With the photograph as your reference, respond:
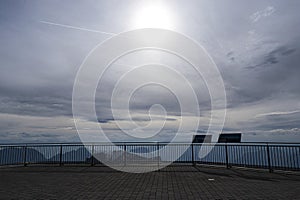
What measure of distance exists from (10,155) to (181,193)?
1346 centimetres

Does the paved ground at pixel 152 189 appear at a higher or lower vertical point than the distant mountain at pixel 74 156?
lower

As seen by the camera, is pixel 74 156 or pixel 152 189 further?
pixel 74 156

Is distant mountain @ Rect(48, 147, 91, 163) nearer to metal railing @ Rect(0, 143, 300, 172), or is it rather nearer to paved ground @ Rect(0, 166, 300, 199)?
→ metal railing @ Rect(0, 143, 300, 172)

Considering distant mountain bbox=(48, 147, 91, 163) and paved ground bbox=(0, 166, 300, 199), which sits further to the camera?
distant mountain bbox=(48, 147, 91, 163)

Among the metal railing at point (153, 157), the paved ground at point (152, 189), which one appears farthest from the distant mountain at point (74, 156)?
the paved ground at point (152, 189)

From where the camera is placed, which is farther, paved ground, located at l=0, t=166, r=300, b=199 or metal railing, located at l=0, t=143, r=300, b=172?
metal railing, located at l=0, t=143, r=300, b=172

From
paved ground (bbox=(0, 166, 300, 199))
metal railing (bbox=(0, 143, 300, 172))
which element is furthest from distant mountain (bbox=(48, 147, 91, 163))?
paved ground (bbox=(0, 166, 300, 199))

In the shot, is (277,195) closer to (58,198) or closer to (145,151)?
(58,198)

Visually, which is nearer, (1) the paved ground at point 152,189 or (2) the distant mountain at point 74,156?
(1) the paved ground at point 152,189

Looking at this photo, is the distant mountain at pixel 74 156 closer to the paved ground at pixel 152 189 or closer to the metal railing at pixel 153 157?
the metal railing at pixel 153 157

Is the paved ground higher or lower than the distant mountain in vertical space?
lower

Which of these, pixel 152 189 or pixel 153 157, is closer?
pixel 152 189

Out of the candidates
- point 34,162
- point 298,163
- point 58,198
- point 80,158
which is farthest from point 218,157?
point 34,162

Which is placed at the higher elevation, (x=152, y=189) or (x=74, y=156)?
(x=74, y=156)
